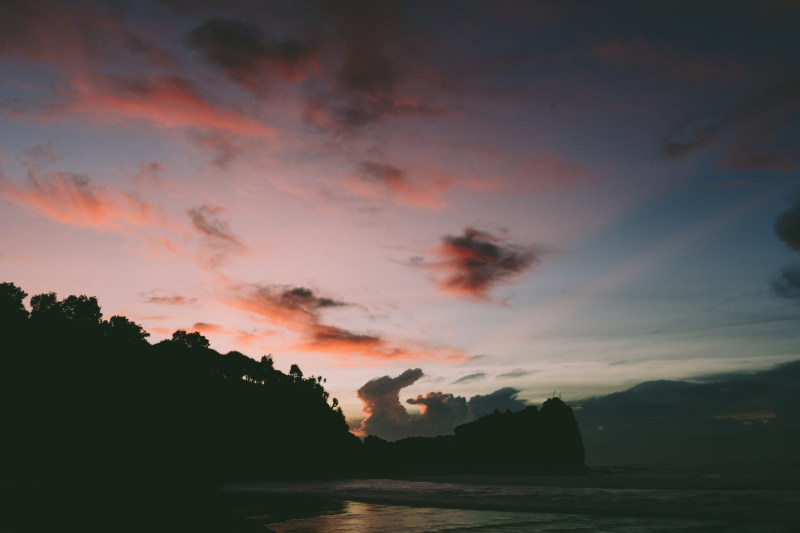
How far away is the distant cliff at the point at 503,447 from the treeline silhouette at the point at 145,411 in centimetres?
63

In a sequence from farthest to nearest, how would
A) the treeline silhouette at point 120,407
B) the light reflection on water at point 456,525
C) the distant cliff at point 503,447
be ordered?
the distant cliff at point 503,447, the treeline silhouette at point 120,407, the light reflection on water at point 456,525

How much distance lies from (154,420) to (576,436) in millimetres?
88276

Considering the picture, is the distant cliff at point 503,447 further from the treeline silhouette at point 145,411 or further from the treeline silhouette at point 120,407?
the treeline silhouette at point 120,407

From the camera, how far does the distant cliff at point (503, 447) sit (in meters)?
106

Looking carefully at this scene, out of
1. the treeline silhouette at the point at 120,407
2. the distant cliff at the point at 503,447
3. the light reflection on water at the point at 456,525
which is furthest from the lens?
the distant cliff at the point at 503,447

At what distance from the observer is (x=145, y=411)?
6419 cm

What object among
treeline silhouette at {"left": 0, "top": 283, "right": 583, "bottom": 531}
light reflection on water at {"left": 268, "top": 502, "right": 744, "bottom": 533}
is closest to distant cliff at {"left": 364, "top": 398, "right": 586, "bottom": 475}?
treeline silhouette at {"left": 0, "top": 283, "right": 583, "bottom": 531}

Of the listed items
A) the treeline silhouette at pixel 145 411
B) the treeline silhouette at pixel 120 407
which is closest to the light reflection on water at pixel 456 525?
the treeline silhouette at pixel 145 411

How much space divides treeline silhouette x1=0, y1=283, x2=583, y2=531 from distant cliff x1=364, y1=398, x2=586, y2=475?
2.06 ft

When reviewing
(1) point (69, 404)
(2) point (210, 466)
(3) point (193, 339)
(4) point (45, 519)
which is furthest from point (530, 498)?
(3) point (193, 339)

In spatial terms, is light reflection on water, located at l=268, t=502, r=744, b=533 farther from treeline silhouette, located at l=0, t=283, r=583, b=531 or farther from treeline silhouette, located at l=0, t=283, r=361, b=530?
treeline silhouette, located at l=0, t=283, r=361, b=530

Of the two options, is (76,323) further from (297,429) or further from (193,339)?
(297,429)

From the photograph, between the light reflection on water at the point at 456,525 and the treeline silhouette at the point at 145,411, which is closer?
the light reflection on water at the point at 456,525

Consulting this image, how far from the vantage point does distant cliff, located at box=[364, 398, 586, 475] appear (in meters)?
106
